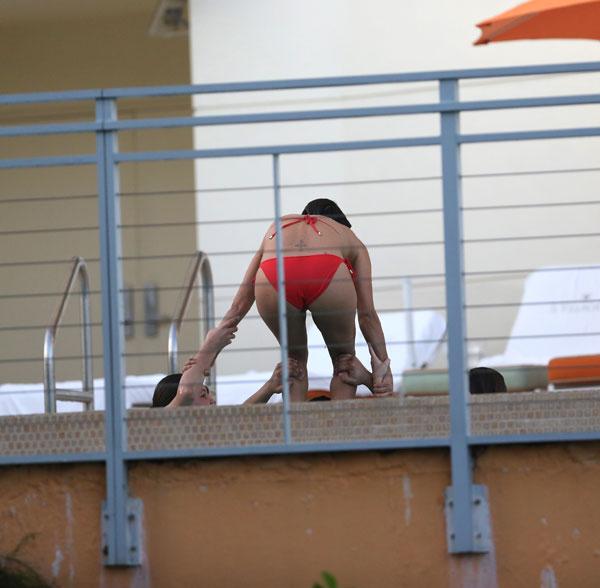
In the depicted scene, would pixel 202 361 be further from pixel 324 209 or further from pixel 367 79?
pixel 367 79

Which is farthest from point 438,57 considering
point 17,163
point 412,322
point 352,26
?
point 17,163

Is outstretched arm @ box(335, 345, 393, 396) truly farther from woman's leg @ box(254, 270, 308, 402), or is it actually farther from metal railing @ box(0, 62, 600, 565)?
metal railing @ box(0, 62, 600, 565)

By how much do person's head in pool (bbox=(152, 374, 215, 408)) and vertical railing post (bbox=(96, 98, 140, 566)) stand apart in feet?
1.60

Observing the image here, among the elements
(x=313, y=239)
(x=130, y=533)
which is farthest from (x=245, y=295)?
(x=130, y=533)

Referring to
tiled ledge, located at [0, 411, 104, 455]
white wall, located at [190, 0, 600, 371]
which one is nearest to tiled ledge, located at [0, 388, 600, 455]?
tiled ledge, located at [0, 411, 104, 455]

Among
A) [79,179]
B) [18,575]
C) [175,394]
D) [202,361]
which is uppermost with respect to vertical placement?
[79,179]

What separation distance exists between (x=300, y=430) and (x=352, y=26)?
6.50m

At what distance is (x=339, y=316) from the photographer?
17.7ft

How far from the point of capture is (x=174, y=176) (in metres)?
12.2

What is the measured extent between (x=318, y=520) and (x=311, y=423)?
0.94 ft

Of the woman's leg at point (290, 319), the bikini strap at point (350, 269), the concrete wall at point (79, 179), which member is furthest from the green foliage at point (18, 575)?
the concrete wall at point (79, 179)

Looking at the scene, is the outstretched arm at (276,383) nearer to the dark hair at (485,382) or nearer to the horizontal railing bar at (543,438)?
the dark hair at (485,382)

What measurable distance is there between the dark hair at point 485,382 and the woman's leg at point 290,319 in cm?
66

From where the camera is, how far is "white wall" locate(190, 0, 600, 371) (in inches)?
405
